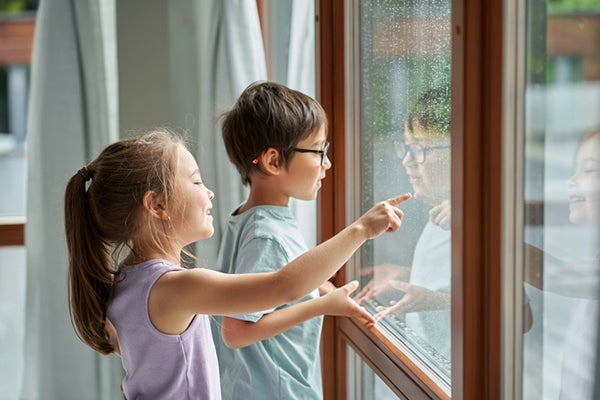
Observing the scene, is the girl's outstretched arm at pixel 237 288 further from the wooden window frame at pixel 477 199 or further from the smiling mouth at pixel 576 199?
the smiling mouth at pixel 576 199

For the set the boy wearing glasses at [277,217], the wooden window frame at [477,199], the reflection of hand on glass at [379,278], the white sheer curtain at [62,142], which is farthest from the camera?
the white sheer curtain at [62,142]

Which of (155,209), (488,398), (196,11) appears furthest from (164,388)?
(196,11)

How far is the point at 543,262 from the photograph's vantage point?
1125 mm

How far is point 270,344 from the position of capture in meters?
1.70

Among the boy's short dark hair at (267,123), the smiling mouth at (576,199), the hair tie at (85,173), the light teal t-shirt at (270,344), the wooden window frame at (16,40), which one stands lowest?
the light teal t-shirt at (270,344)

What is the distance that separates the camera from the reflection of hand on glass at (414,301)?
4.97 feet

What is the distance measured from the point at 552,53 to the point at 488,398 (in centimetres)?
55

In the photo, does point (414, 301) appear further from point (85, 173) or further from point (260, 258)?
point (85, 173)

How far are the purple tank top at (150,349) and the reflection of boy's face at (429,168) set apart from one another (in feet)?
1.65

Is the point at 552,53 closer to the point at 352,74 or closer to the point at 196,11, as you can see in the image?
the point at 352,74

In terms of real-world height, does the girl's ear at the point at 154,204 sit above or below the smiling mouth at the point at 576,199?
below

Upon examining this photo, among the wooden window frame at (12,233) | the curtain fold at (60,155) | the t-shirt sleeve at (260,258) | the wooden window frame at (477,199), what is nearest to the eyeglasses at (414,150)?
the wooden window frame at (477,199)

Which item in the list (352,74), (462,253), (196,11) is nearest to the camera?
(462,253)

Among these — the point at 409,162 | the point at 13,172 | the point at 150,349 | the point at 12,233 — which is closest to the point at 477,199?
the point at 409,162
